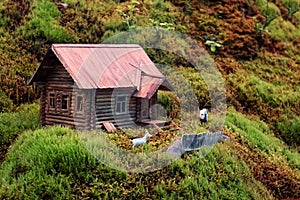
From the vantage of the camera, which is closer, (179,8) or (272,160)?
(272,160)

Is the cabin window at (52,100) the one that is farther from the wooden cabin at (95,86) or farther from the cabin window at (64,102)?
the cabin window at (64,102)

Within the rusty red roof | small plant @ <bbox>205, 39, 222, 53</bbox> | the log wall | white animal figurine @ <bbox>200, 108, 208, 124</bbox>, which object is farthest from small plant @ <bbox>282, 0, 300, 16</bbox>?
the log wall

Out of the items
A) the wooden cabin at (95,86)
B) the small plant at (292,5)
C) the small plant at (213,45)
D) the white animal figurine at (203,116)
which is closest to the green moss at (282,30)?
the small plant at (292,5)

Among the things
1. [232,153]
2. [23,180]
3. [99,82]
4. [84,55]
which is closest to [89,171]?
[23,180]

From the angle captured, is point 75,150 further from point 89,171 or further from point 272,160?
point 272,160

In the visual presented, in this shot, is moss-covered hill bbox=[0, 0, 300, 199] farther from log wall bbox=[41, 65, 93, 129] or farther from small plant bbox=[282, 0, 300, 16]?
log wall bbox=[41, 65, 93, 129]

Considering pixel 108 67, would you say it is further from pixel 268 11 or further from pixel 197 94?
pixel 268 11
